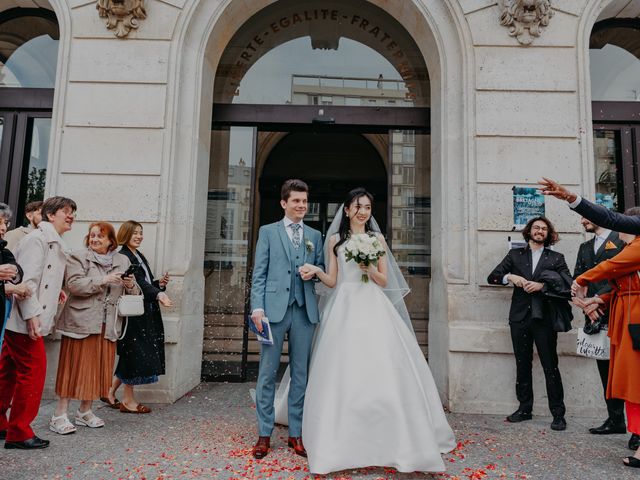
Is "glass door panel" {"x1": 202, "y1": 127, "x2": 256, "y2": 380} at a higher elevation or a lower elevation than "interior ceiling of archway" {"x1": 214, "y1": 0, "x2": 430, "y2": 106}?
lower

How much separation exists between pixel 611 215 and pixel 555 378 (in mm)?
2069

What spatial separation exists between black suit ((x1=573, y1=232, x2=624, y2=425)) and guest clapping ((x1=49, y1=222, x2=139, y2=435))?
15.7ft

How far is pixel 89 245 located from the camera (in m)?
4.48

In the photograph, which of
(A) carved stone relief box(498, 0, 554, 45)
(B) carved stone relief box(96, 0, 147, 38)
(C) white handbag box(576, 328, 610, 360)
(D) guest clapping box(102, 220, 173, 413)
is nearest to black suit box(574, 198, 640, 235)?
(C) white handbag box(576, 328, 610, 360)

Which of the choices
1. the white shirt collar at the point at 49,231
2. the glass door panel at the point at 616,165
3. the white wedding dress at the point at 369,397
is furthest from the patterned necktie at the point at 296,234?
the glass door panel at the point at 616,165

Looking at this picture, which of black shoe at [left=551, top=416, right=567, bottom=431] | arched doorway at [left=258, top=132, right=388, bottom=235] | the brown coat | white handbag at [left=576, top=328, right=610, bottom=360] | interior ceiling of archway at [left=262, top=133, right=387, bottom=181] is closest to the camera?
the brown coat

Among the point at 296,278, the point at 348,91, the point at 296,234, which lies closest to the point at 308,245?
the point at 296,234

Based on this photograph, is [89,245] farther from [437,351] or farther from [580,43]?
[580,43]

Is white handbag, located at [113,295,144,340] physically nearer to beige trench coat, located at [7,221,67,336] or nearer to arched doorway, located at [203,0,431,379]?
beige trench coat, located at [7,221,67,336]

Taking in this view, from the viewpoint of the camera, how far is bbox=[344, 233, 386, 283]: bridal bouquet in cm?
373

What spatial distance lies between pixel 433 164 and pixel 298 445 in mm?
4111

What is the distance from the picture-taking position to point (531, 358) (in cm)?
493

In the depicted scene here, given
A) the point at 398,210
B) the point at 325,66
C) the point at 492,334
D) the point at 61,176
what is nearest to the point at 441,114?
the point at 398,210

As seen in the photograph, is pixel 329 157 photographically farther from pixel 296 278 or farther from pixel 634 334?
pixel 634 334
